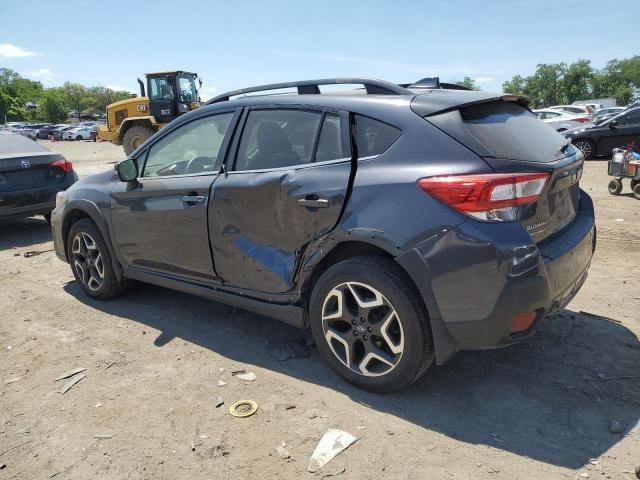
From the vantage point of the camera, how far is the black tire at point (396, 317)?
2.81m

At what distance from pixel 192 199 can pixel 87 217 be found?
5.50 ft

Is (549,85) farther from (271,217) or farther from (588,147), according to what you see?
(271,217)

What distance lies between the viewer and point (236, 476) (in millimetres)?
2492

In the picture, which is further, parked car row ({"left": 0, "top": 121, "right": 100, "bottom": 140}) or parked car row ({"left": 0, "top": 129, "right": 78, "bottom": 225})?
parked car row ({"left": 0, "top": 121, "right": 100, "bottom": 140})

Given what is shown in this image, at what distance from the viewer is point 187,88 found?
19.8 meters

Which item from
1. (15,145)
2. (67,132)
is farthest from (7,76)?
(15,145)

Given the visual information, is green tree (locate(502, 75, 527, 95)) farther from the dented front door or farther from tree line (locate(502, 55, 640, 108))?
the dented front door

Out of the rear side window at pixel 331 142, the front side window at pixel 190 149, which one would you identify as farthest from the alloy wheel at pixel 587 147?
the rear side window at pixel 331 142

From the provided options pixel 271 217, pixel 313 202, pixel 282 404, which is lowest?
pixel 282 404

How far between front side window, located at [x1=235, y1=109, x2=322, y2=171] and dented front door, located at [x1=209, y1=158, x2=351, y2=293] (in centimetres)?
8

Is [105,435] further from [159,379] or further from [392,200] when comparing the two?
[392,200]

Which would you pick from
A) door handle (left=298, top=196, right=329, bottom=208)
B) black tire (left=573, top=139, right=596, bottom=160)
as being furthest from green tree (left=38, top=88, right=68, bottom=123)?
door handle (left=298, top=196, right=329, bottom=208)

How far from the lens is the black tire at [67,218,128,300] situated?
468cm

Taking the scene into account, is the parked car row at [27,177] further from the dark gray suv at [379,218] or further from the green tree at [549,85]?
the green tree at [549,85]
